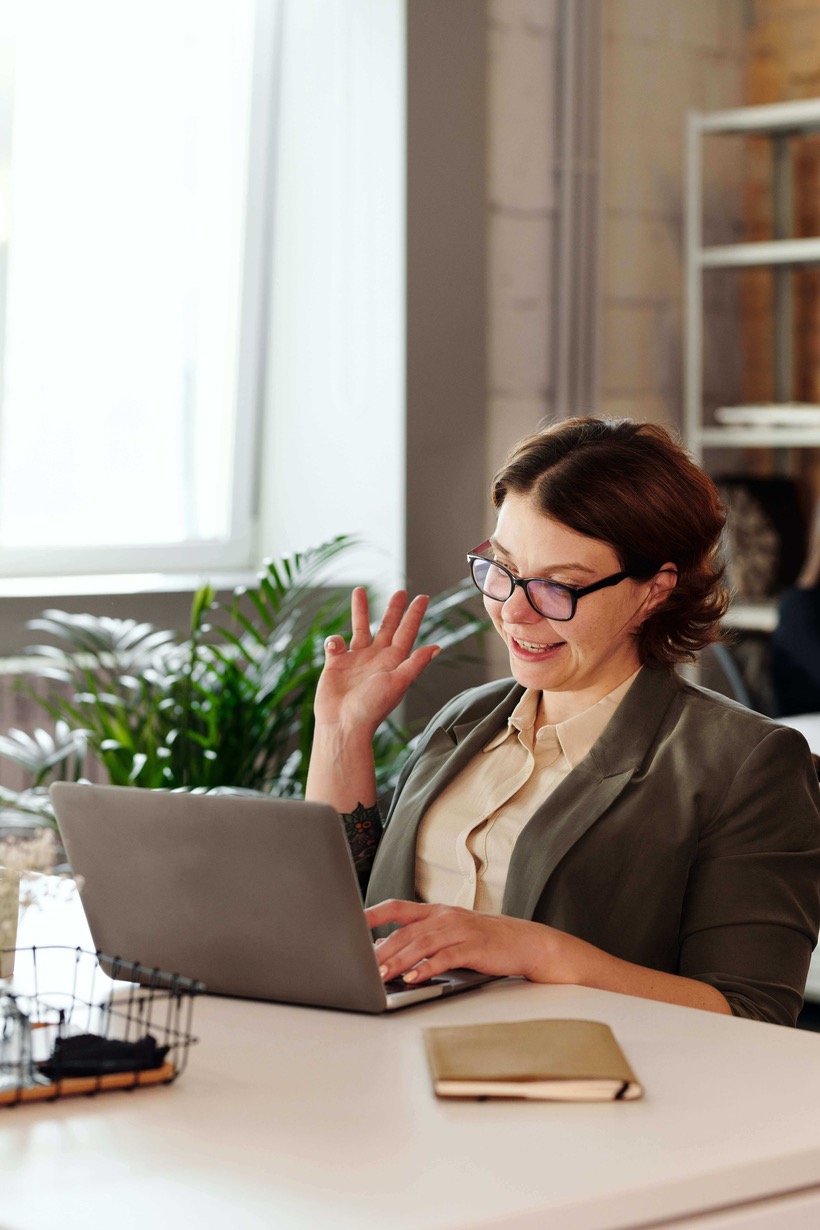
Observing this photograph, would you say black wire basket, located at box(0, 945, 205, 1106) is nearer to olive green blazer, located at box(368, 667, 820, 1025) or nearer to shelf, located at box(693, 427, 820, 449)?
olive green blazer, located at box(368, 667, 820, 1025)

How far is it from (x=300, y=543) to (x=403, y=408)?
53cm

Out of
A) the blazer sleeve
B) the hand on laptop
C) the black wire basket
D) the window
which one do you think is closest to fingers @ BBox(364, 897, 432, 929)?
the hand on laptop

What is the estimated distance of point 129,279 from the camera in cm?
430

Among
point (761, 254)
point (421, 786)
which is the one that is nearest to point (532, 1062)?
point (421, 786)

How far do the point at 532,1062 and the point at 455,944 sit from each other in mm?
311

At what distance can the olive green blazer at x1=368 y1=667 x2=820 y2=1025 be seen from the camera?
1.73 meters

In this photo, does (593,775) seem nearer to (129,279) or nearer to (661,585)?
(661,585)

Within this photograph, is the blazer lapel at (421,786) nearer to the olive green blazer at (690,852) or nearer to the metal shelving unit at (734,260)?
the olive green blazer at (690,852)

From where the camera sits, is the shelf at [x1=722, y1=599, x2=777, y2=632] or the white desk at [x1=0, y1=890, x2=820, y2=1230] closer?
the white desk at [x1=0, y1=890, x2=820, y2=1230]

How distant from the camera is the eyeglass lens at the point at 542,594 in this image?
192 centimetres

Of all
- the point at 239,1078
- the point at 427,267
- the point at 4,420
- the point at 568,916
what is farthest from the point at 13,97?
the point at 239,1078

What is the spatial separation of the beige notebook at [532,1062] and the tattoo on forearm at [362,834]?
0.70 meters

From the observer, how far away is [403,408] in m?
4.13

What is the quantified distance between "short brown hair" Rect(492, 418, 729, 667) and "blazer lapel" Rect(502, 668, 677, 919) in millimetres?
122
